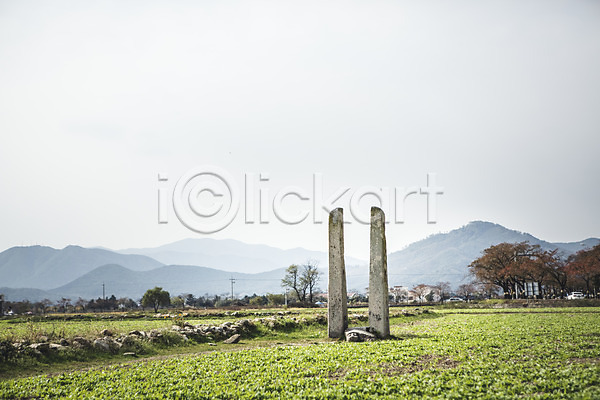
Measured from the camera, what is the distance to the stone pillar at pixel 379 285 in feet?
65.5

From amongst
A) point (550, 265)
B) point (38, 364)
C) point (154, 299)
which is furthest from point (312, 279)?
point (38, 364)

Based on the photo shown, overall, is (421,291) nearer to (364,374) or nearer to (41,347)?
(41,347)

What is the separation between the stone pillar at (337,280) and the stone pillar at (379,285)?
1410 millimetres

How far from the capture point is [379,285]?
2017cm

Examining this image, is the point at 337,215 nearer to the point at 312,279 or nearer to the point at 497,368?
the point at 497,368

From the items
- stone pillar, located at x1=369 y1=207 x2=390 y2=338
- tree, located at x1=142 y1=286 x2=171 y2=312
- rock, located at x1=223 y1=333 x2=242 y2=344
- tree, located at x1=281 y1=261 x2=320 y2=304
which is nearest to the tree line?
tree, located at x1=281 y1=261 x2=320 y2=304

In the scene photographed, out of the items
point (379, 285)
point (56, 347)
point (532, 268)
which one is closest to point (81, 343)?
point (56, 347)

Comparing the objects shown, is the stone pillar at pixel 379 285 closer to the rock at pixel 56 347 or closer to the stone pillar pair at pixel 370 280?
the stone pillar pair at pixel 370 280

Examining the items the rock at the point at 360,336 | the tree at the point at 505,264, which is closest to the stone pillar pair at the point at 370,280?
the rock at the point at 360,336

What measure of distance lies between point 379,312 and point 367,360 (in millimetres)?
6628

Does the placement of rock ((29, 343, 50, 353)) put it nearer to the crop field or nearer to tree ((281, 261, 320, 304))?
the crop field

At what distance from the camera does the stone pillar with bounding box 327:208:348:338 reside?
2095cm

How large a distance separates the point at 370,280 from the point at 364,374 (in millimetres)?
8586

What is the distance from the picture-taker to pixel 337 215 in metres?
21.5
